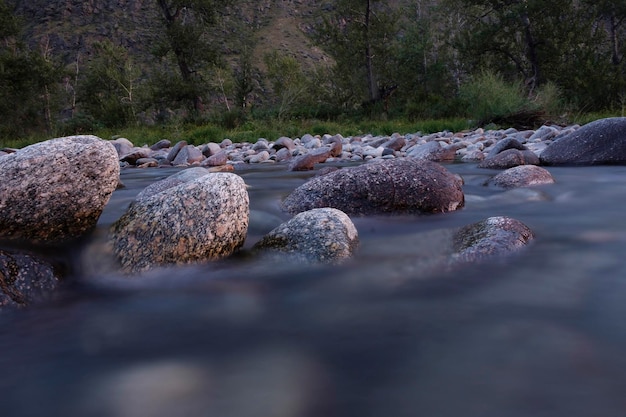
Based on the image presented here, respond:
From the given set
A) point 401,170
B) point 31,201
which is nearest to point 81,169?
point 31,201

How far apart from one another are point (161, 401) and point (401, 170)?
102 inches

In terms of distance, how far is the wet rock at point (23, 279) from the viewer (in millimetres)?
2006

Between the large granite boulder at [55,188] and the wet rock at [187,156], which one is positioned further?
the wet rock at [187,156]

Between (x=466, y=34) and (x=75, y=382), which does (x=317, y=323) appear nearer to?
(x=75, y=382)

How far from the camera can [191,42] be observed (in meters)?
22.6

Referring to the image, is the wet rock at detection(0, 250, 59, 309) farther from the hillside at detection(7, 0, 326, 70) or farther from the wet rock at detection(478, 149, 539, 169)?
the hillside at detection(7, 0, 326, 70)

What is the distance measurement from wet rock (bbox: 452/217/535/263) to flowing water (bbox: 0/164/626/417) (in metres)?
0.08

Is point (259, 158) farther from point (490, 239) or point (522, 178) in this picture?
point (490, 239)

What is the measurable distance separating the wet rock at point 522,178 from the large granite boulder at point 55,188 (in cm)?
338

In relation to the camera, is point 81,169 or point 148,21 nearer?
point 81,169

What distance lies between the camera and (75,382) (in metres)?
1.47

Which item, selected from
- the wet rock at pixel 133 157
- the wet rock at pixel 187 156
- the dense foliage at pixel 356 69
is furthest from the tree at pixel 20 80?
the wet rock at pixel 187 156

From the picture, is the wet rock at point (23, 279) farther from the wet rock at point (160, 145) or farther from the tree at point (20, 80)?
the tree at point (20, 80)

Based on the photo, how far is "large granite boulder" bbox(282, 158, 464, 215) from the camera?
3.50 metres
